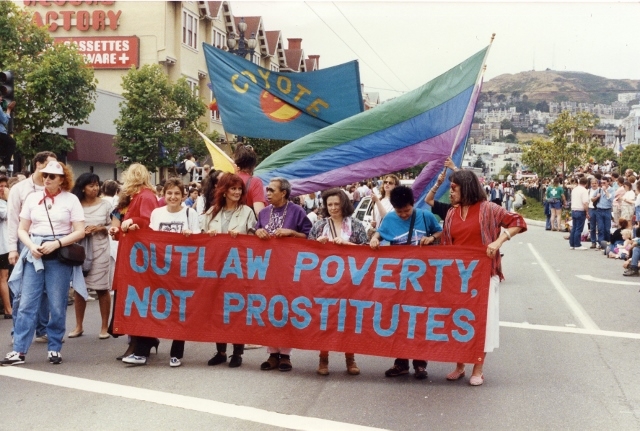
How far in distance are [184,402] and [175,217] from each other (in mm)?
2198

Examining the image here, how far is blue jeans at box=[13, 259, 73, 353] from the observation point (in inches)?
305

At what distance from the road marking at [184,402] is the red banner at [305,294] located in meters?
0.96

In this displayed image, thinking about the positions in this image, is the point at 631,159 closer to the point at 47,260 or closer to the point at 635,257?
the point at 635,257

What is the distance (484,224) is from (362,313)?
133 cm

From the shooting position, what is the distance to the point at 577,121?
210 feet

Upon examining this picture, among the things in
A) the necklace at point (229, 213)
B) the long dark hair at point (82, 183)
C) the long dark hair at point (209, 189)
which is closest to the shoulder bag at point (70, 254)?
the long dark hair at point (82, 183)

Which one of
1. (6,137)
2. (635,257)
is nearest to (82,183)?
(6,137)

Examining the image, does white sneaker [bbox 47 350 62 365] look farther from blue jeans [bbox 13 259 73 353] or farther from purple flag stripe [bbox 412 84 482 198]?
purple flag stripe [bbox 412 84 482 198]

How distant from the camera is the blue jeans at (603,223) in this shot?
21.8 m

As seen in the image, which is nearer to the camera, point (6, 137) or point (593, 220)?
point (6, 137)

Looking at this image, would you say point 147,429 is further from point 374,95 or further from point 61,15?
point 374,95

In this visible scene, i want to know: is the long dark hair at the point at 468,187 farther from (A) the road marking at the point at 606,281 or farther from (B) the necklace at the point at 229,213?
(A) the road marking at the point at 606,281

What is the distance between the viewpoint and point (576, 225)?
2270 centimetres

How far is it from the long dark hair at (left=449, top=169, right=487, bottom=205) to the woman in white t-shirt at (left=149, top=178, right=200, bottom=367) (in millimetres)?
2546
